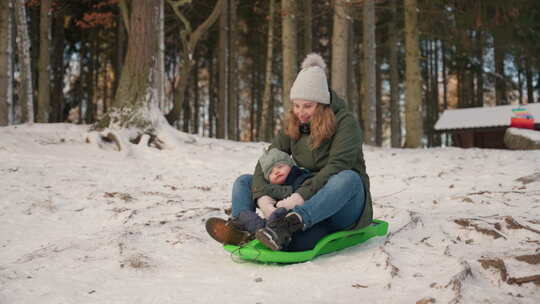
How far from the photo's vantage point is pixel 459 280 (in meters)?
A: 2.26

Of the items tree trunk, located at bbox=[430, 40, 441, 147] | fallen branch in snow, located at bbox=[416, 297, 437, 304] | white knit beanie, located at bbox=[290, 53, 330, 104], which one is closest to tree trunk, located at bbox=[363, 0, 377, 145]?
white knit beanie, located at bbox=[290, 53, 330, 104]

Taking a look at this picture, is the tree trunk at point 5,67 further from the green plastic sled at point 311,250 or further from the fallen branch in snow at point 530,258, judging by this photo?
Result: the fallen branch in snow at point 530,258

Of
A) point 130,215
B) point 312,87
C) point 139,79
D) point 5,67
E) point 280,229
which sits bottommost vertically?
point 130,215

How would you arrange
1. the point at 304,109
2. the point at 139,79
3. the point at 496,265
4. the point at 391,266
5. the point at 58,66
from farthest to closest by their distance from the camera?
the point at 58,66, the point at 139,79, the point at 304,109, the point at 391,266, the point at 496,265

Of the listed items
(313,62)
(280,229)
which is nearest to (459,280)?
(280,229)

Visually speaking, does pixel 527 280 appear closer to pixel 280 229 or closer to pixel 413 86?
pixel 280 229

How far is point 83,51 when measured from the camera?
76.6 feet

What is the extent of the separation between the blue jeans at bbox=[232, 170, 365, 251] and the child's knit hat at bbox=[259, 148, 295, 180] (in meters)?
0.39

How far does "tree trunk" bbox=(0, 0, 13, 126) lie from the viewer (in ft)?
33.6

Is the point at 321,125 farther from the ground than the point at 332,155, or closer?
farther from the ground

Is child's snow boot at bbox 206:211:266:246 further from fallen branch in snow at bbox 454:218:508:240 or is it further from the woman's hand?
fallen branch in snow at bbox 454:218:508:240

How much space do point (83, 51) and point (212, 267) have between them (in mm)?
23201

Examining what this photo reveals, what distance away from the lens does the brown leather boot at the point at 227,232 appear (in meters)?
3.07

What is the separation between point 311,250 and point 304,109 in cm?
101
